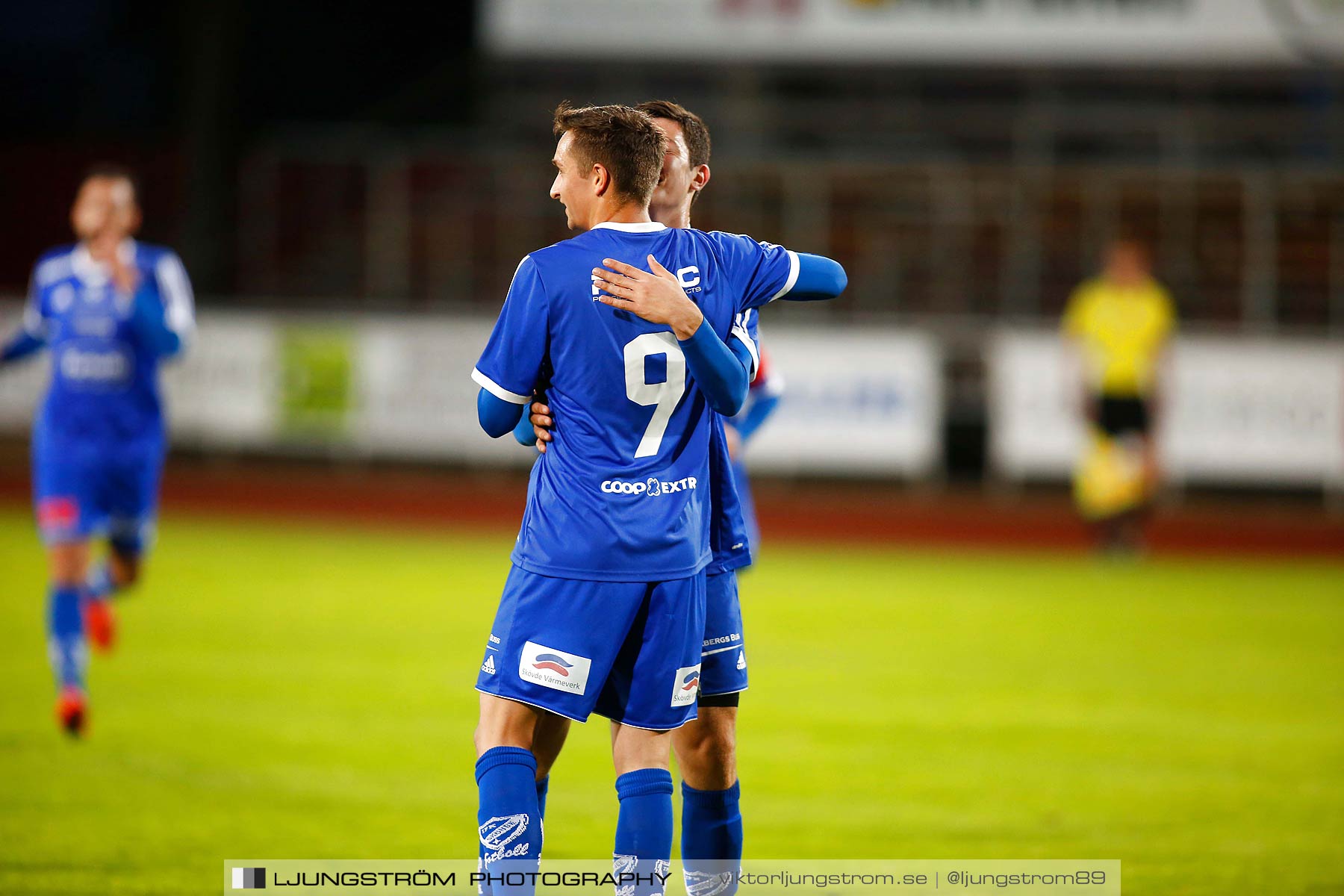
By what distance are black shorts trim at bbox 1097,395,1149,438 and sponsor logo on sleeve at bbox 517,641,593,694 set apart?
1064 cm

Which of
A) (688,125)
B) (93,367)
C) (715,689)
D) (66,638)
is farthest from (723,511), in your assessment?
(93,367)

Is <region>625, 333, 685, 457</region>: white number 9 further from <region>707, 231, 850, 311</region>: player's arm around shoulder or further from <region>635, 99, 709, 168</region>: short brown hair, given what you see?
<region>635, 99, 709, 168</region>: short brown hair

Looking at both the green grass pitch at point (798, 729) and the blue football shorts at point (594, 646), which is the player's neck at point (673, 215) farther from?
the green grass pitch at point (798, 729)

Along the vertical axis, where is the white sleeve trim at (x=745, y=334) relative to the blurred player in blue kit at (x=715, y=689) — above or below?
above

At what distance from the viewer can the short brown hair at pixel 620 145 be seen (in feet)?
11.7

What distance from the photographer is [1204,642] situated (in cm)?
958

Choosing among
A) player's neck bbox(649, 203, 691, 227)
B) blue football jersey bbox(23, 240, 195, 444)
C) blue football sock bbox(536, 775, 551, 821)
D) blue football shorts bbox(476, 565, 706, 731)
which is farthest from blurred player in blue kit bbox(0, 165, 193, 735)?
blue football shorts bbox(476, 565, 706, 731)

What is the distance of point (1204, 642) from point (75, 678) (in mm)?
6769

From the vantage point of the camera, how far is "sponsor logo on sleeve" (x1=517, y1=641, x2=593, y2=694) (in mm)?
3562

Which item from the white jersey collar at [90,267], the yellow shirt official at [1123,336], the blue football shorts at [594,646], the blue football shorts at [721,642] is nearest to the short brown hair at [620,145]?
the blue football shorts at [594,646]

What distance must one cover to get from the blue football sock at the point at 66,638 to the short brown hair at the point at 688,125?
404cm

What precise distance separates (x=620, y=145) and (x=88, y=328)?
4.62 meters

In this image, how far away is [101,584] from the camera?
8359mm

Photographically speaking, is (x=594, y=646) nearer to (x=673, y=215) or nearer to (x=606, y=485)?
(x=606, y=485)
